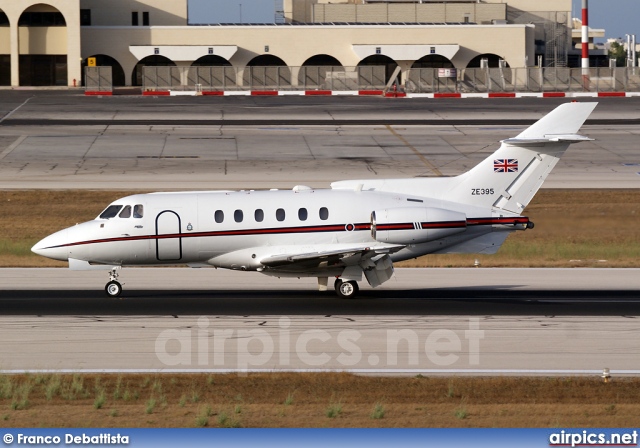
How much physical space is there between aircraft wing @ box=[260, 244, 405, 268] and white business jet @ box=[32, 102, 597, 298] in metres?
0.05

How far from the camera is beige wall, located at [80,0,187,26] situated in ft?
356

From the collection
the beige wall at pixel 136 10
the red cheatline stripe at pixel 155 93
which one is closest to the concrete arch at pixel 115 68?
the beige wall at pixel 136 10

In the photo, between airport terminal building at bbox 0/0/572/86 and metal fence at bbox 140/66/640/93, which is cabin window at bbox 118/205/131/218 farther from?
airport terminal building at bbox 0/0/572/86

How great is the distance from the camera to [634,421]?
16172mm

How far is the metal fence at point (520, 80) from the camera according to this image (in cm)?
9162

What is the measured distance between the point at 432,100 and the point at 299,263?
59.1 m

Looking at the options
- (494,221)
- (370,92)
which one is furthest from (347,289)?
(370,92)

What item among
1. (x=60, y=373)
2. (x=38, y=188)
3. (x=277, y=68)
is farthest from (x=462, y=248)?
(x=277, y=68)

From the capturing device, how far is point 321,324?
24.7 m

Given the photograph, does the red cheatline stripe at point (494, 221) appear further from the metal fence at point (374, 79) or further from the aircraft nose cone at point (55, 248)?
the metal fence at point (374, 79)

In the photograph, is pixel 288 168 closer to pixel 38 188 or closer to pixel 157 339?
pixel 38 188

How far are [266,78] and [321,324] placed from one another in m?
74.0

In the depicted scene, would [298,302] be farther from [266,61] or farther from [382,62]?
[382,62]

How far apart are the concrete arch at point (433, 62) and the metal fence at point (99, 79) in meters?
29.7
